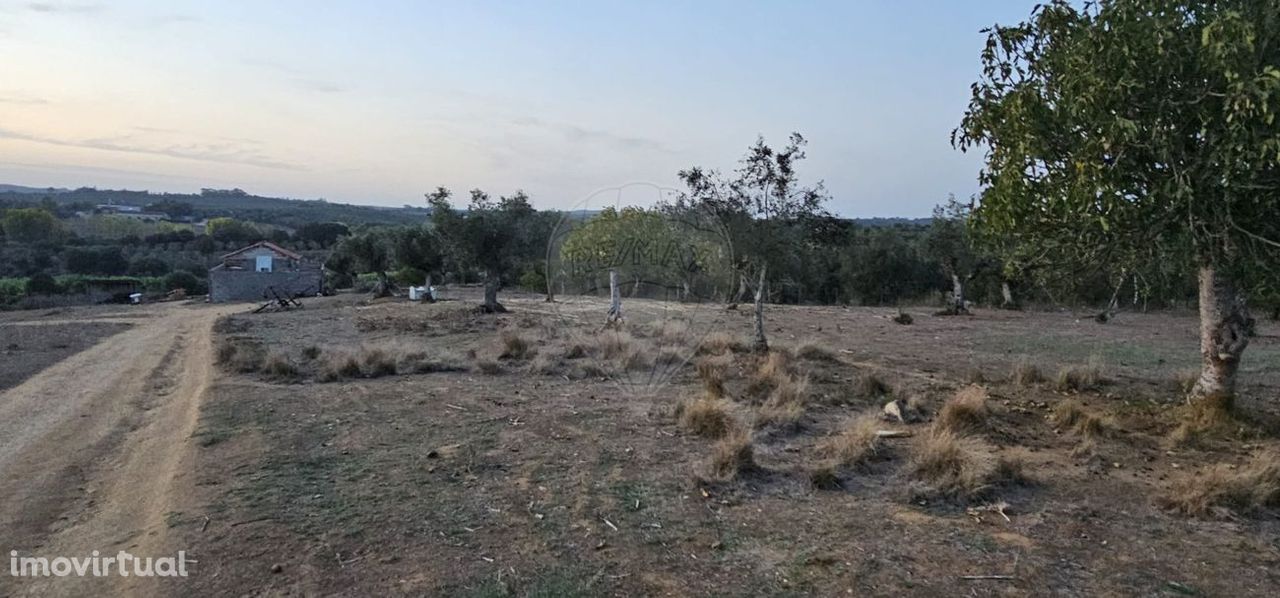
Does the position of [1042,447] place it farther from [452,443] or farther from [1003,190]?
[452,443]

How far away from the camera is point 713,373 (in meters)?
13.1

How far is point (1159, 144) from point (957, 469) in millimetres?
3816

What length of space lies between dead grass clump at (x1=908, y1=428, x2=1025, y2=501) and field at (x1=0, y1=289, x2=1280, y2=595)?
0.03 meters

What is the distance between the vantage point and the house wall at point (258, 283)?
40.1m

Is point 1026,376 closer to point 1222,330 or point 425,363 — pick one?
point 1222,330

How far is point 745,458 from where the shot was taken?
7.41m

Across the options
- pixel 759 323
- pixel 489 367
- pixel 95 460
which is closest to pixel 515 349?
pixel 489 367

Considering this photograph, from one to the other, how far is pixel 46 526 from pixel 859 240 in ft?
123

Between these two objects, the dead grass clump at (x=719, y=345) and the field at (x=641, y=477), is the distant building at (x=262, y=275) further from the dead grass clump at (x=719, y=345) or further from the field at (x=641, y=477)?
the dead grass clump at (x=719, y=345)

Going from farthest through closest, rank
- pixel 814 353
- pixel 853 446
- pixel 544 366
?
1. pixel 814 353
2. pixel 544 366
3. pixel 853 446

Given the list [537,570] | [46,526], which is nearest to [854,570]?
[537,570]

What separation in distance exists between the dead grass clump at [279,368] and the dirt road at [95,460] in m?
0.93

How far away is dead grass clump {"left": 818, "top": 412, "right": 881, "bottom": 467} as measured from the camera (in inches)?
301

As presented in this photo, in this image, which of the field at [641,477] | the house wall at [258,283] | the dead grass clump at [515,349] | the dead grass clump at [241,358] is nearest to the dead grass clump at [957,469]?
the field at [641,477]
